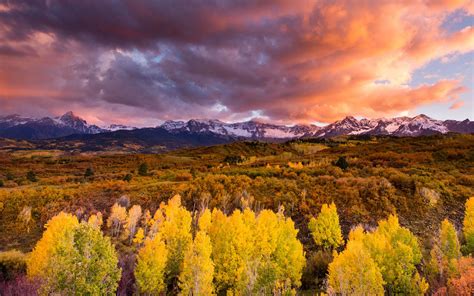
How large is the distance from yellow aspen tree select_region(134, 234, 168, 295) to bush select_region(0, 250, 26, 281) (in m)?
7.03

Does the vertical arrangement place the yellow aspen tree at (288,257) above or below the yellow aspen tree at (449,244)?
below

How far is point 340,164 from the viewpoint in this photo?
156 ft

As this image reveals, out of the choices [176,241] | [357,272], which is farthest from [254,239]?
[357,272]

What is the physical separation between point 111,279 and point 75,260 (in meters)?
1.46

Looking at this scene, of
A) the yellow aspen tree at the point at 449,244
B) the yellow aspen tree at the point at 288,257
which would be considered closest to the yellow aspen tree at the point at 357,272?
the yellow aspen tree at the point at 288,257

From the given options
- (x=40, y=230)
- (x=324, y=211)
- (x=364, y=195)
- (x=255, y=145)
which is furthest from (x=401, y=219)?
(x=255, y=145)

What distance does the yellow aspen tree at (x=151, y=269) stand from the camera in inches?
535

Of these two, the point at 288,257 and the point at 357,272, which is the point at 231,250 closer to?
the point at 288,257

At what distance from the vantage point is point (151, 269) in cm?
1386

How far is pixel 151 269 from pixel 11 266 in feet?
28.0

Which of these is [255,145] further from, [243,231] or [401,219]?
[243,231]

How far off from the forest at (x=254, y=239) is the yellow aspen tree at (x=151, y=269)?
53 mm

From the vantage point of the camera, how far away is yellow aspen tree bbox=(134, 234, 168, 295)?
1359cm

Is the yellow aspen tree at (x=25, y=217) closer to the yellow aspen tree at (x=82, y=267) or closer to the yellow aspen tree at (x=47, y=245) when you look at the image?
the yellow aspen tree at (x=47, y=245)
